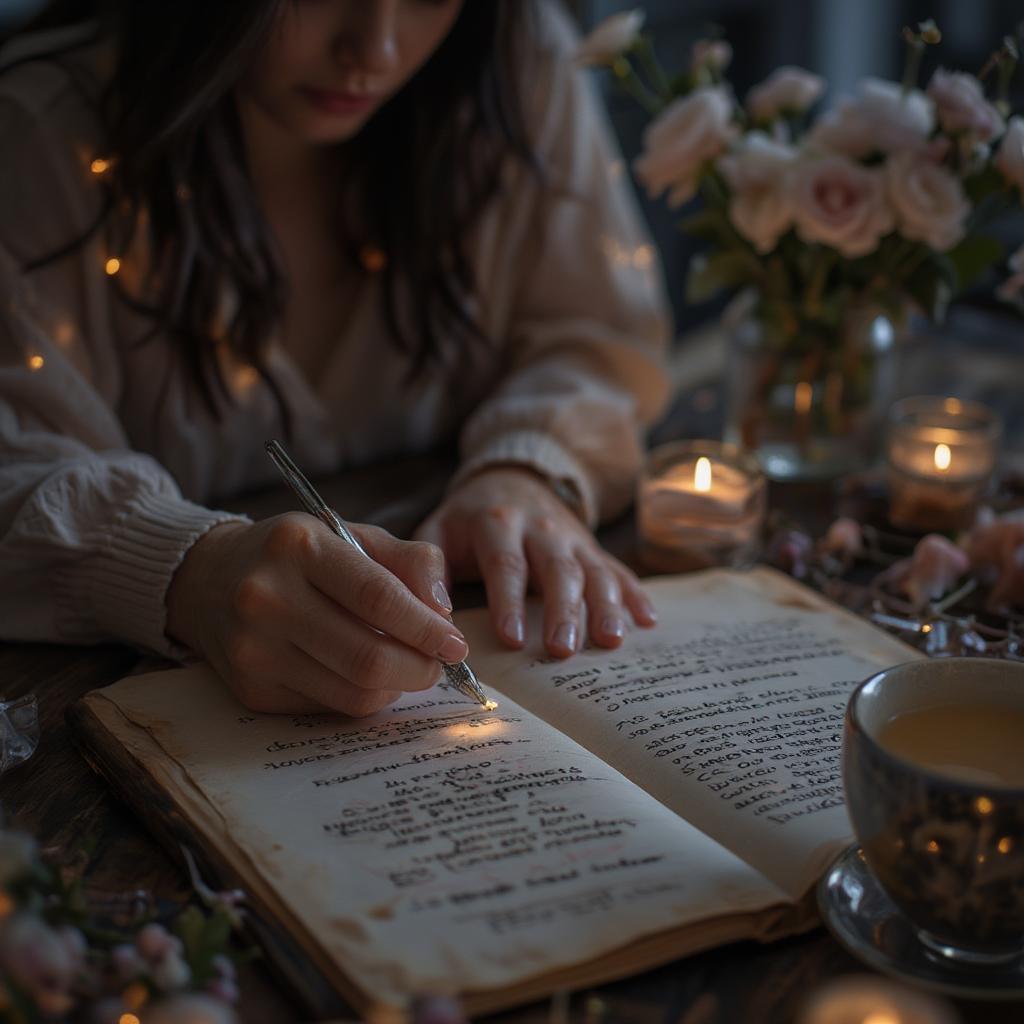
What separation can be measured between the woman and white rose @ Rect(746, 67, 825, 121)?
0.77ft

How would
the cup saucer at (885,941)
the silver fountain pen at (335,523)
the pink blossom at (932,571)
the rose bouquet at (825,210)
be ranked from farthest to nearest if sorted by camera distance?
the rose bouquet at (825,210), the pink blossom at (932,571), the silver fountain pen at (335,523), the cup saucer at (885,941)

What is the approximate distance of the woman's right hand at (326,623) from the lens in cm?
75

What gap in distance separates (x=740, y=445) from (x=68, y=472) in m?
0.65

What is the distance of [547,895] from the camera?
60 centimetres

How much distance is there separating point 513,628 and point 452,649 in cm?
13

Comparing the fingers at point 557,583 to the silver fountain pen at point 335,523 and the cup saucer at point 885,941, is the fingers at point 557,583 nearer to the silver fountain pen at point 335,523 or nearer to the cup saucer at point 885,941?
the silver fountain pen at point 335,523

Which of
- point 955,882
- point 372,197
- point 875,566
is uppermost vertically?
point 372,197

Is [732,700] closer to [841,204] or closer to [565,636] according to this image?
[565,636]

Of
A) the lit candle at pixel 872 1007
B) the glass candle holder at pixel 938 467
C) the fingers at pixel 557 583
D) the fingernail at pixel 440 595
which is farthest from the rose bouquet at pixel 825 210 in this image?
the lit candle at pixel 872 1007

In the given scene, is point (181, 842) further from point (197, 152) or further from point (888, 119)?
point (888, 119)

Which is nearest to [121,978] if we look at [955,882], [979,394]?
[955,882]

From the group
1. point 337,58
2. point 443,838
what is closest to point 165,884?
point 443,838

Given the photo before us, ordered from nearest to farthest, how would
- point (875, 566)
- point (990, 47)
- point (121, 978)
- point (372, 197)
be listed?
point (121, 978) < point (875, 566) < point (372, 197) < point (990, 47)

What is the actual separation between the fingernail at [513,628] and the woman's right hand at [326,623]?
8 cm
